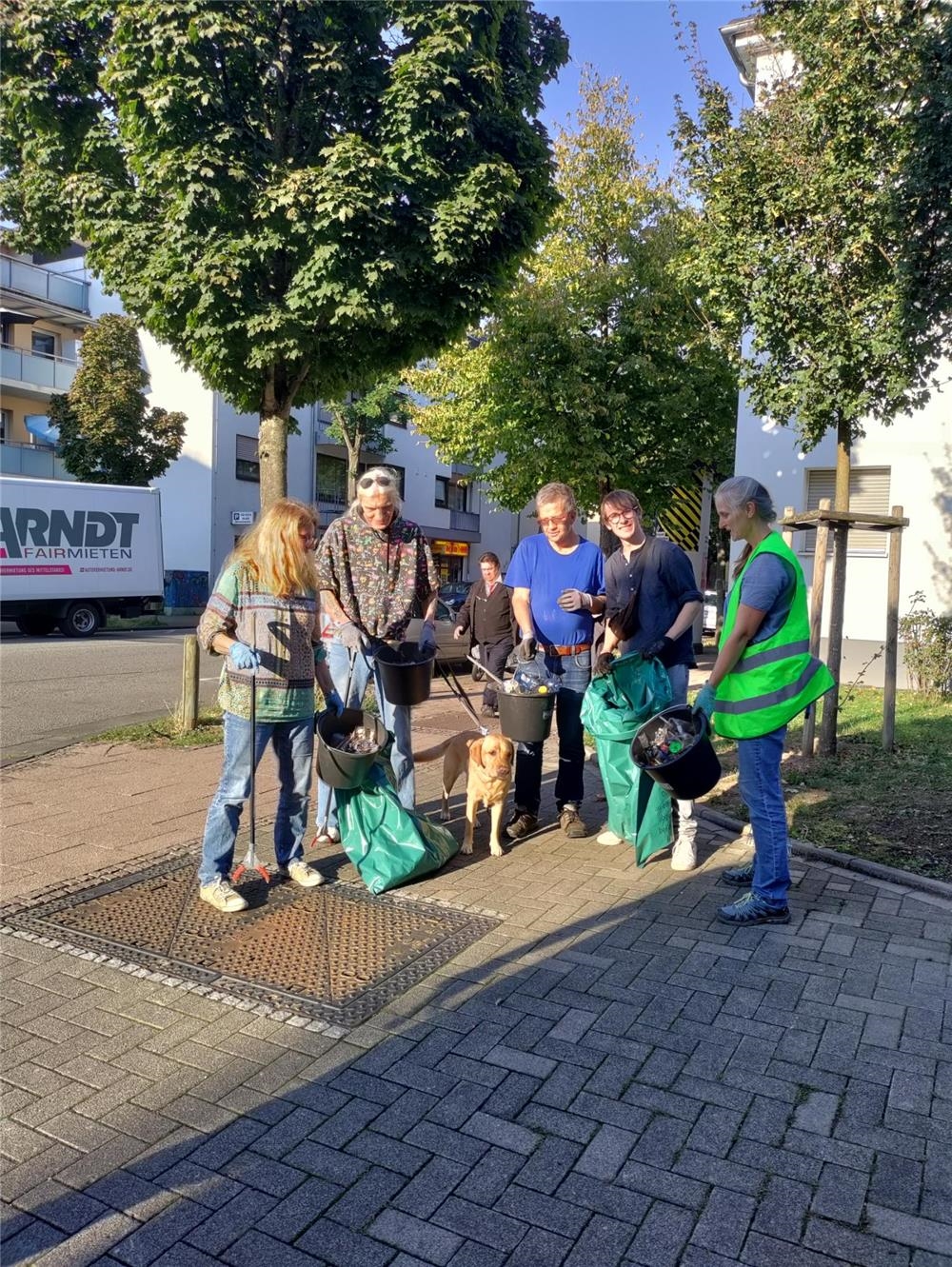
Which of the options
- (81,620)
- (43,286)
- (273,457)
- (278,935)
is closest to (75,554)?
(81,620)

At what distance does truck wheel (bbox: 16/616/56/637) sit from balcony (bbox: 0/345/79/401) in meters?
11.2

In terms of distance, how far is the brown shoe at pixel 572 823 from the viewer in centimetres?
565

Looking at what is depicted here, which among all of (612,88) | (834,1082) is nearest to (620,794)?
(834,1082)

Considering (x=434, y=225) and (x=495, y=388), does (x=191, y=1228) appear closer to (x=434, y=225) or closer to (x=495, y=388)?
(x=434, y=225)

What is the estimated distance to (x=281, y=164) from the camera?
874 cm

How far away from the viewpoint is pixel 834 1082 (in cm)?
295

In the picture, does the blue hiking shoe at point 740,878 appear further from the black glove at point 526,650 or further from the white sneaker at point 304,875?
the white sneaker at point 304,875

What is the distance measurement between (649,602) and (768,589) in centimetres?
117

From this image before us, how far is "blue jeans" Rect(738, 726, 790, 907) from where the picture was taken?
4.25m

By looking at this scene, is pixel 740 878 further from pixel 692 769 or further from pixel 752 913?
pixel 692 769

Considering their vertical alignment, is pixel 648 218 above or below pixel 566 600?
above

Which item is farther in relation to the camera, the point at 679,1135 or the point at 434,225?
the point at 434,225

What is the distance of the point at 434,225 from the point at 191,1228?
8.42m

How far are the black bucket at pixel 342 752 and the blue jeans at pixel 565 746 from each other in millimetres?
1163
